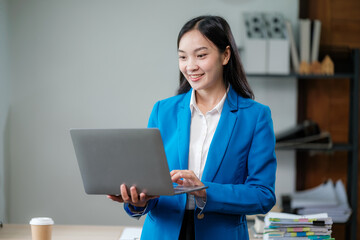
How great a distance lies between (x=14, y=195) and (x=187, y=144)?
2.20 meters

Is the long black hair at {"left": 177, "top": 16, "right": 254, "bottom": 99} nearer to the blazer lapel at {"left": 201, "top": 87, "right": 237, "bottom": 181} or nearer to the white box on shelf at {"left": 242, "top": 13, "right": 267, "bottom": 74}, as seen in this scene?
the blazer lapel at {"left": 201, "top": 87, "right": 237, "bottom": 181}

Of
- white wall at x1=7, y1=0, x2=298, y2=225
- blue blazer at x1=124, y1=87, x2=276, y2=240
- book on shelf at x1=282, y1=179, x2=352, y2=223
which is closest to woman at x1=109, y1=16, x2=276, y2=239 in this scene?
blue blazer at x1=124, y1=87, x2=276, y2=240

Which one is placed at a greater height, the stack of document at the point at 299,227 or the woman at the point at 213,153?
the woman at the point at 213,153

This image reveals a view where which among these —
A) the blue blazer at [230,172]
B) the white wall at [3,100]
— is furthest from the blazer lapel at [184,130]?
the white wall at [3,100]

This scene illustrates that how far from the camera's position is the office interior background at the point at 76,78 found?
3361 millimetres

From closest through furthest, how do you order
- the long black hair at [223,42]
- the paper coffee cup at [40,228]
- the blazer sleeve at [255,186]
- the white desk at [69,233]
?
the blazer sleeve at [255,186]
the long black hair at [223,42]
the paper coffee cup at [40,228]
the white desk at [69,233]

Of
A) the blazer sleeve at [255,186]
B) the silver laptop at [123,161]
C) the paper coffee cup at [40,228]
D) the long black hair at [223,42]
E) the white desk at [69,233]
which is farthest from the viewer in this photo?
the white desk at [69,233]

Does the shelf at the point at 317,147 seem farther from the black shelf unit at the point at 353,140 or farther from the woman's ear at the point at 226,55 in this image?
the woman's ear at the point at 226,55

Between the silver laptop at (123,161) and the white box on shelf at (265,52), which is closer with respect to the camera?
the silver laptop at (123,161)

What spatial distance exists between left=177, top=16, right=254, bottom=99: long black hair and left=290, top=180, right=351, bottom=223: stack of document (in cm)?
168

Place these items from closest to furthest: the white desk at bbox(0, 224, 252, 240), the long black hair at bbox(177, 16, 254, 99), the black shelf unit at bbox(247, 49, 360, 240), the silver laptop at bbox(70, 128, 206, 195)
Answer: the silver laptop at bbox(70, 128, 206, 195) → the long black hair at bbox(177, 16, 254, 99) → the white desk at bbox(0, 224, 252, 240) → the black shelf unit at bbox(247, 49, 360, 240)

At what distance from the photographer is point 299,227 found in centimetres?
196

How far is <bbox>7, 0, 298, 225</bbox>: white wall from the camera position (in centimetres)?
337

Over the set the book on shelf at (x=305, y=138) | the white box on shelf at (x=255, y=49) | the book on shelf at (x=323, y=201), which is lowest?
the book on shelf at (x=323, y=201)
